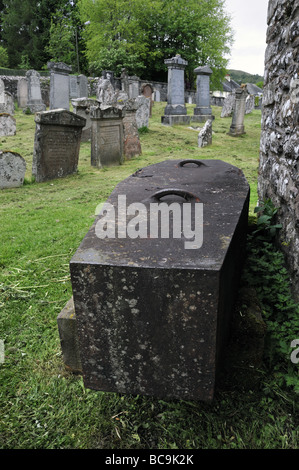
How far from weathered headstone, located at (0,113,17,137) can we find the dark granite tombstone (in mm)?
12334

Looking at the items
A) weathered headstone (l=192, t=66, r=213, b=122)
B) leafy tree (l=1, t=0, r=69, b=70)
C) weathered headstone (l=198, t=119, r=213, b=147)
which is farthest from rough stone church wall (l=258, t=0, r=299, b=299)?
leafy tree (l=1, t=0, r=69, b=70)

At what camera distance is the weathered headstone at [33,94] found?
18.2 meters

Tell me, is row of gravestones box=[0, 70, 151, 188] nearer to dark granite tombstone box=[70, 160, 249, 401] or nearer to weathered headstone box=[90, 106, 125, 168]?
weathered headstone box=[90, 106, 125, 168]

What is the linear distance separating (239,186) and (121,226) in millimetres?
1217

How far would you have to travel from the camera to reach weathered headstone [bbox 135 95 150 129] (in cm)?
1269

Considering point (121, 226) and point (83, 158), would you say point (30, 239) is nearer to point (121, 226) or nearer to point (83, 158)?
point (121, 226)

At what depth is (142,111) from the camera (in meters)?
13.2

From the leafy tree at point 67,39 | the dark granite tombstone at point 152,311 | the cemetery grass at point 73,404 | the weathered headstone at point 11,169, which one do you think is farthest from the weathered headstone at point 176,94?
the leafy tree at point 67,39

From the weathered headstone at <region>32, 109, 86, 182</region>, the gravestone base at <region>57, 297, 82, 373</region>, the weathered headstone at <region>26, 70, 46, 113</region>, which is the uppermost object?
the weathered headstone at <region>26, 70, 46, 113</region>

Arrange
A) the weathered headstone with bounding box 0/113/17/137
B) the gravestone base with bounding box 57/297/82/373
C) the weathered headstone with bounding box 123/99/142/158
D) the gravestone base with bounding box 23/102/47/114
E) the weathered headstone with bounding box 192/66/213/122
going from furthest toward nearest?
the gravestone base with bounding box 23/102/47/114
the weathered headstone with bounding box 192/66/213/122
the weathered headstone with bounding box 0/113/17/137
the weathered headstone with bounding box 123/99/142/158
the gravestone base with bounding box 57/297/82/373

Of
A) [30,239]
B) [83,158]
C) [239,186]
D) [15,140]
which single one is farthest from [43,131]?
[239,186]

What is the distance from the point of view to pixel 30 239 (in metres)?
4.67

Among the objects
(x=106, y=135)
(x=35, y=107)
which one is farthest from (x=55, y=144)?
(x=35, y=107)

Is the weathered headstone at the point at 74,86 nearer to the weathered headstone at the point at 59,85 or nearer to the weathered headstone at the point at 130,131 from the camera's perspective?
the weathered headstone at the point at 59,85
